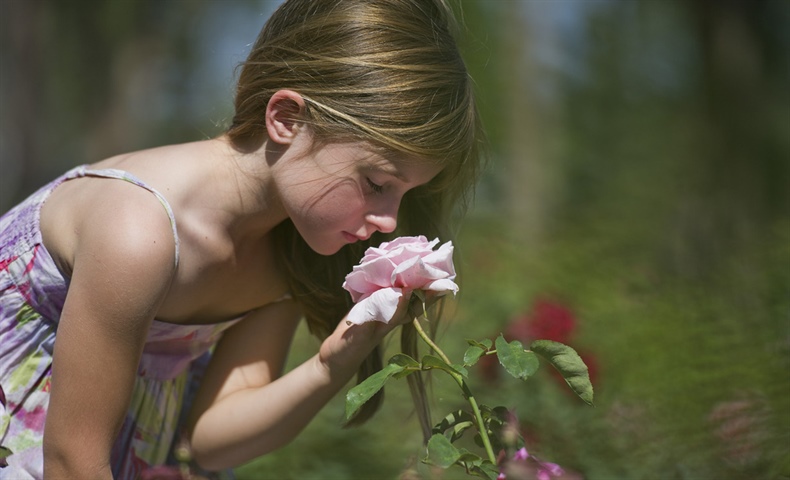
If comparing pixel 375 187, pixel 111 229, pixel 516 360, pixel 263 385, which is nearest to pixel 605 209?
pixel 263 385

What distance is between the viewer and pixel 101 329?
4.88 feet

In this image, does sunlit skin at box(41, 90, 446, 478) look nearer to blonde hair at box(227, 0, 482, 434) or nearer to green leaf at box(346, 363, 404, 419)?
blonde hair at box(227, 0, 482, 434)

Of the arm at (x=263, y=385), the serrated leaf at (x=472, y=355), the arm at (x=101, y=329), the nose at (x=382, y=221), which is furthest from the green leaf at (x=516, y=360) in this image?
the arm at (x=101, y=329)

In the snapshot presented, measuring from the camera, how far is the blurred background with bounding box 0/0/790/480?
240 centimetres

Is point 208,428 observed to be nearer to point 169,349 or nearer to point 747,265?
point 169,349

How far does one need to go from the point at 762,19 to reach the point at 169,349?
16.6 ft

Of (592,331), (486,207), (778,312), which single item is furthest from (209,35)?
(778,312)

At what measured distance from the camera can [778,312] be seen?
2518mm

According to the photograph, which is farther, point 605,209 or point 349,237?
point 605,209

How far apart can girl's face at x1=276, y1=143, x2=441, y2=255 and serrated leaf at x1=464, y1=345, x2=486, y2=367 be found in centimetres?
41

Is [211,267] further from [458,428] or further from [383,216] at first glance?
[458,428]

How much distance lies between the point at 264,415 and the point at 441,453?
76 cm

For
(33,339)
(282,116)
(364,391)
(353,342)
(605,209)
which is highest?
(282,116)

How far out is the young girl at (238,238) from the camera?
1515 millimetres
